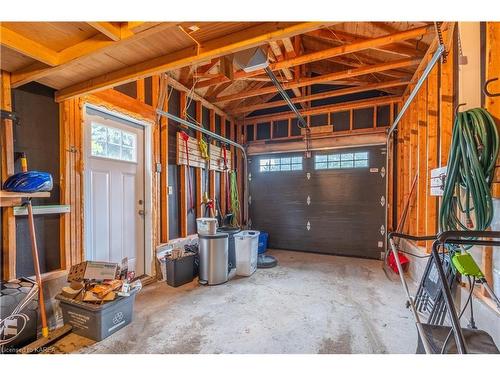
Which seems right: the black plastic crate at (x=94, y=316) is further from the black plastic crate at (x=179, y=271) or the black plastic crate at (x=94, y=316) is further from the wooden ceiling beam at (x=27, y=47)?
the wooden ceiling beam at (x=27, y=47)

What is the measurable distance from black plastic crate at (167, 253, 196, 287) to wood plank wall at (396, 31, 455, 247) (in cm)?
299

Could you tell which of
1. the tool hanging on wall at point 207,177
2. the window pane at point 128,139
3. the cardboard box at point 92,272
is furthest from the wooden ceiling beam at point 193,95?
the cardboard box at point 92,272

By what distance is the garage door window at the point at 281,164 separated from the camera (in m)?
5.13

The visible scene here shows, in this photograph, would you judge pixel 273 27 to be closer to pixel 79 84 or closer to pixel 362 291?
pixel 79 84

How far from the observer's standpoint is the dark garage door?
4.54 meters

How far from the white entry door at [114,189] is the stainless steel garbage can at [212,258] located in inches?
32.6

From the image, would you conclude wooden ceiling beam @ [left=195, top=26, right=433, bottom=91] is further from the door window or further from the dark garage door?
the dark garage door

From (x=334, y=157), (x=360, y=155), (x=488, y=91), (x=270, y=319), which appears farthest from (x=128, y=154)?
(x=360, y=155)

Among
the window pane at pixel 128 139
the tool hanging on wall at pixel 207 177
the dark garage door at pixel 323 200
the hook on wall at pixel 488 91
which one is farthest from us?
Result: the dark garage door at pixel 323 200

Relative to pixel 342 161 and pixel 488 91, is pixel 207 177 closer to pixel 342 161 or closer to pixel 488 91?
pixel 342 161

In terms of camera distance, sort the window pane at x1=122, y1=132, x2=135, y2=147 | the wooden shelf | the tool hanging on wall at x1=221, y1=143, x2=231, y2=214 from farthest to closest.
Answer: the tool hanging on wall at x1=221, y1=143, x2=231, y2=214 → the window pane at x1=122, y1=132, x2=135, y2=147 → the wooden shelf

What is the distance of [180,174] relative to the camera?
388cm

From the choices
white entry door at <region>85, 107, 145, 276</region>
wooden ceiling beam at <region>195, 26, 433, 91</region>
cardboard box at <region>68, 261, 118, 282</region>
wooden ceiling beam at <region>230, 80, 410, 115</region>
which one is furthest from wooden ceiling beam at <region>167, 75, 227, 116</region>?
cardboard box at <region>68, 261, 118, 282</region>

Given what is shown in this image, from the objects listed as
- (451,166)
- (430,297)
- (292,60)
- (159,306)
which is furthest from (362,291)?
(292,60)
